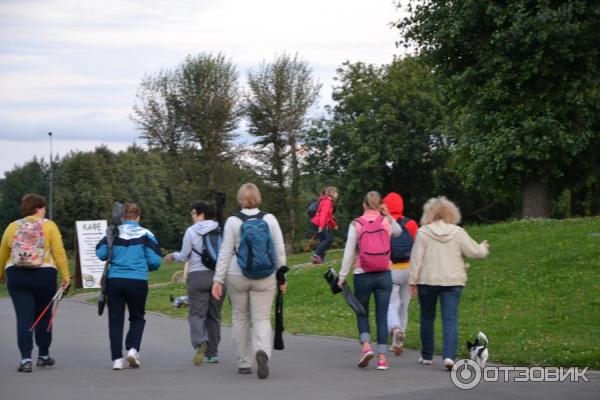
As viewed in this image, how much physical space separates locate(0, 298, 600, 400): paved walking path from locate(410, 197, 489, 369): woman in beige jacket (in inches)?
17.3

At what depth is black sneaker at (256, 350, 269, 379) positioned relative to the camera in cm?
1005

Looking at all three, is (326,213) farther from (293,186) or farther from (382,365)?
(293,186)

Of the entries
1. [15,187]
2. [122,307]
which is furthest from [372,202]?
[15,187]

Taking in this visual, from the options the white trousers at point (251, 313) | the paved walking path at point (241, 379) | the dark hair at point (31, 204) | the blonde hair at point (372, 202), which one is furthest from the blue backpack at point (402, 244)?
the dark hair at point (31, 204)

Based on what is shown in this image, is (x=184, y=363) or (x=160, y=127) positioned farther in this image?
(x=160, y=127)

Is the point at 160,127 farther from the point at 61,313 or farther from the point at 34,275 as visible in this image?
the point at 34,275

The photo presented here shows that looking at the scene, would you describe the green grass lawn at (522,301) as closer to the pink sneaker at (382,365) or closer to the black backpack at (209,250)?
the pink sneaker at (382,365)

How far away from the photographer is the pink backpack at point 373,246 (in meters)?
11.0

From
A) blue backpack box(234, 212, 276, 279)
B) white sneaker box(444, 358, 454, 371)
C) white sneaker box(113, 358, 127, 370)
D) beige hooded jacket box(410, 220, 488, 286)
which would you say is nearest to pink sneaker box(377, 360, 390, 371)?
white sneaker box(444, 358, 454, 371)

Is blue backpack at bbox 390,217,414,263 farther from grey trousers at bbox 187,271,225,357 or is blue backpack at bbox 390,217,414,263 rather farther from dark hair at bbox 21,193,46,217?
dark hair at bbox 21,193,46,217

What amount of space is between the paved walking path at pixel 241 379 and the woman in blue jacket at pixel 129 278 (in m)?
0.30

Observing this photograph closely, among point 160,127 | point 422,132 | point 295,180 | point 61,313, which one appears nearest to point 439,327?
point 61,313

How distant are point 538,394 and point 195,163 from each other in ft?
187

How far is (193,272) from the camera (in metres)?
11.6
